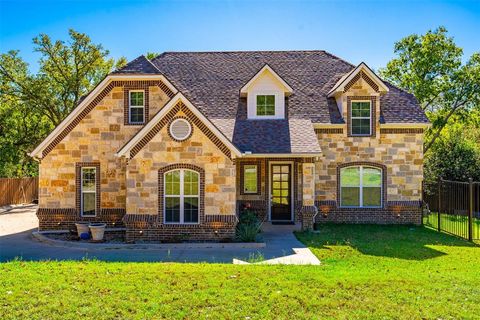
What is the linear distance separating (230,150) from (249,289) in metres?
6.26

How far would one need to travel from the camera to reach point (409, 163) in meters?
18.1

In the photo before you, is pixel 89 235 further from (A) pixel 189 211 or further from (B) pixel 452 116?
(B) pixel 452 116

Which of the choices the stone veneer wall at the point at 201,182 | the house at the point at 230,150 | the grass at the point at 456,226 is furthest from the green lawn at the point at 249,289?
the grass at the point at 456,226

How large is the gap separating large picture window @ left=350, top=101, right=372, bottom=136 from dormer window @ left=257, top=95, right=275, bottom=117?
3.63m

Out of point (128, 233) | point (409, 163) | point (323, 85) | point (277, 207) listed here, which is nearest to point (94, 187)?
point (128, 233)

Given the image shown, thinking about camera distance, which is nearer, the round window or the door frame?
the round window

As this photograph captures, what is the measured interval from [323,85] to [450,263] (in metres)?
11.9

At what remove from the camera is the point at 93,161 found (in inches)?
634

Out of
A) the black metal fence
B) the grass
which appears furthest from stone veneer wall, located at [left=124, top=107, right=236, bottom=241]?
the grass

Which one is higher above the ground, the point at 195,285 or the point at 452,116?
the point at 452,116

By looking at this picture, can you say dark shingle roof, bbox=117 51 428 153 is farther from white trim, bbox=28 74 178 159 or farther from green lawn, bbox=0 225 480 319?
green lawn, bbox=0 225 480 319

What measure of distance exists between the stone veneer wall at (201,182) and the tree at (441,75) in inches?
926

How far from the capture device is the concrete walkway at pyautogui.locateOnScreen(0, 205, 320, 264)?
36.5 ft

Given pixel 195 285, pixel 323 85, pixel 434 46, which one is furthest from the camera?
pixel 434 46
